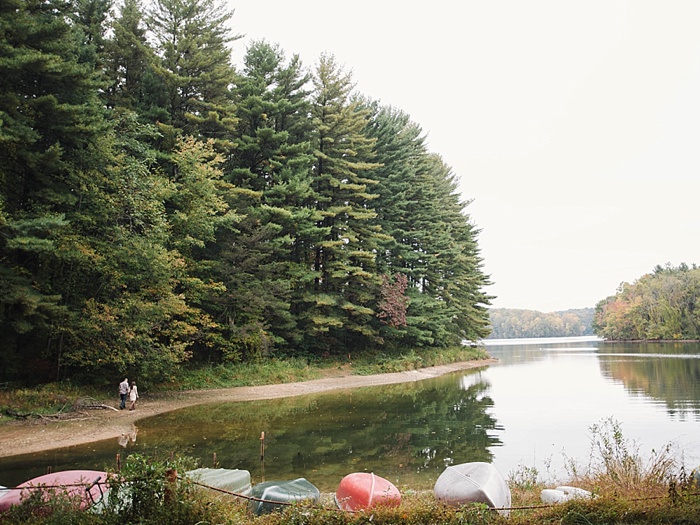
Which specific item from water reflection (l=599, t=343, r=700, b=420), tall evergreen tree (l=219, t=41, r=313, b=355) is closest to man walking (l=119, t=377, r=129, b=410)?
tall evergreen tree (l=219, t=41, r=313, b=355)

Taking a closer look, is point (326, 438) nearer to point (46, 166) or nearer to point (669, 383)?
point (46, 166)

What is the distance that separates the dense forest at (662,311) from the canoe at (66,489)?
9671 cm

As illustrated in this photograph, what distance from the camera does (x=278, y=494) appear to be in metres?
7.73

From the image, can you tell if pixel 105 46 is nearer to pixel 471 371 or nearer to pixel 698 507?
pixel 698 507

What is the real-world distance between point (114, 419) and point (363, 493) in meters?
13.2

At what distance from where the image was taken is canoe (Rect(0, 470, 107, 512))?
6382 millimetres

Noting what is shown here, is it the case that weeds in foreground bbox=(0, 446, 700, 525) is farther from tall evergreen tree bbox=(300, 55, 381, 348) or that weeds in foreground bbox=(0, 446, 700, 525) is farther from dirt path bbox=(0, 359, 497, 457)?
tall evergreen tree bbox=(300, 55, 381, 348)

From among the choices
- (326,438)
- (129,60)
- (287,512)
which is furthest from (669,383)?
(129,60)

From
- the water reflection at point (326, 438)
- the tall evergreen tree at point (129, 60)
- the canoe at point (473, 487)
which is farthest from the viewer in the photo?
the tall evergreen tree at point (129, 60)

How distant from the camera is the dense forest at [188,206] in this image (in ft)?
60.3

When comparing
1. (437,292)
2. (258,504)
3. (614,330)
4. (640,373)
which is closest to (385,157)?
(437,292)

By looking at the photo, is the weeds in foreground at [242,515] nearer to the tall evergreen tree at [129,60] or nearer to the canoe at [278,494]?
the canoe at [278,494]

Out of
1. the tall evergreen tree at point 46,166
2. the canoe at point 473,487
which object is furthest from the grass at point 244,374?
the canoe at point 473,487

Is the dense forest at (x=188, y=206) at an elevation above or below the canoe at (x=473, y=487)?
above
